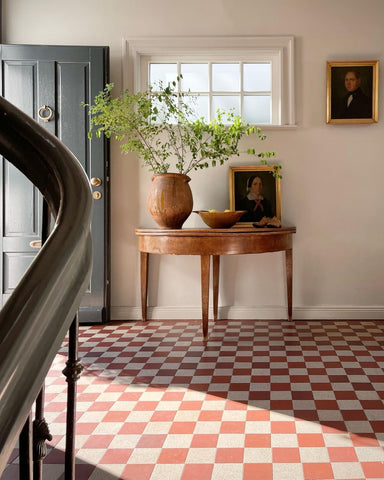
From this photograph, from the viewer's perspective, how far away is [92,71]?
408 cm

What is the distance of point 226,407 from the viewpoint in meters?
2.34

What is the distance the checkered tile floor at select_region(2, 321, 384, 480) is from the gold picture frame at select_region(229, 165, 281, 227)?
1.05 meters

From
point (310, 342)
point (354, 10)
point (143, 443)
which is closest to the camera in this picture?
point (143, 443)

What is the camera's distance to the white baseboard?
4.29m

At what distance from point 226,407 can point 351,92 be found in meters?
3.03

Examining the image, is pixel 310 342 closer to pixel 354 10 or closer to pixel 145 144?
pixel 145 144

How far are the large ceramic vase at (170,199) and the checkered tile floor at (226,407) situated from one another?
2.95 ft

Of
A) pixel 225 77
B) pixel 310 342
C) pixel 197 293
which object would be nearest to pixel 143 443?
pixel 310 342

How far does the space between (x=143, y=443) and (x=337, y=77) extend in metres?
3.45

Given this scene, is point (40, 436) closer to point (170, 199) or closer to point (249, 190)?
point (170, 199)

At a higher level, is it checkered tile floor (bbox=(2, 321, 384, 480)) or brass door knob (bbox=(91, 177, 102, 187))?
brass door knob (bbox=(91, 177, 102, 187))

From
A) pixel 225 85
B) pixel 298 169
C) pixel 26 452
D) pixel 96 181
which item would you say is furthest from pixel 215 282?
pixel 26 452

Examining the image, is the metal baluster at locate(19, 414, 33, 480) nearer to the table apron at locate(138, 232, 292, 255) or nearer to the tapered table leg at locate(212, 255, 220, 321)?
the table apron at locate(138, 232, 292, 255)

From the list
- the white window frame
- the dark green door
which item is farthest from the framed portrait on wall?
the dark green door
